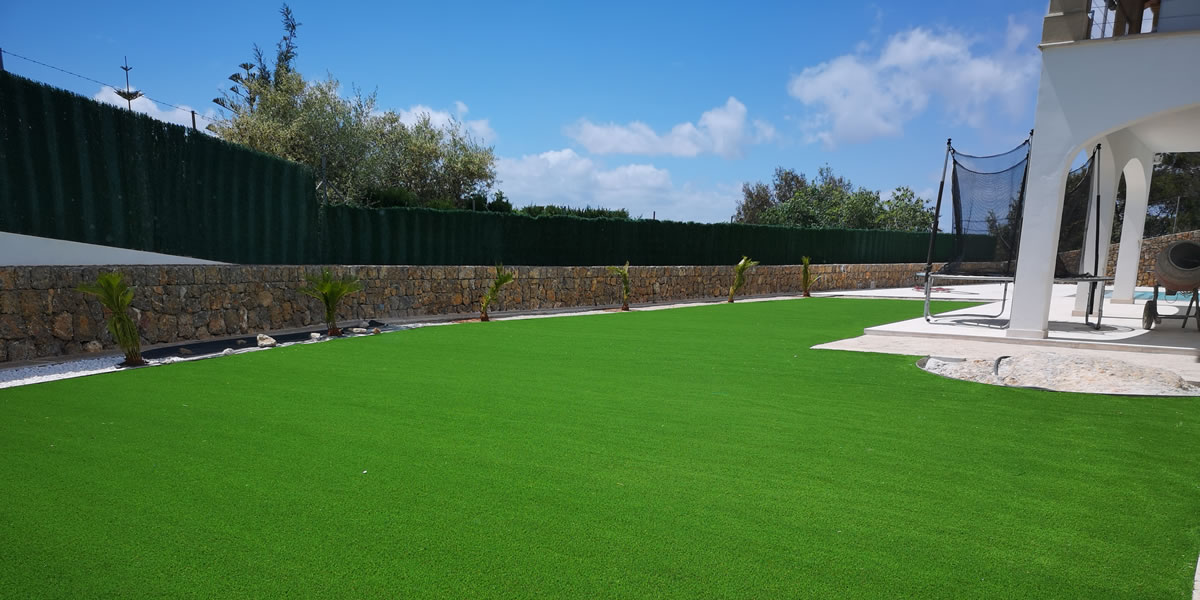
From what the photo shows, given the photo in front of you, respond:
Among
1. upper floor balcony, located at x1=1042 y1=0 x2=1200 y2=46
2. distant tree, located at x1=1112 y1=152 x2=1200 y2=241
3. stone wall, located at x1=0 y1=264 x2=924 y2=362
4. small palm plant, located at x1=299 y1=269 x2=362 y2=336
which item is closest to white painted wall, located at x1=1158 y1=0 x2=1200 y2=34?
upper floor balcony, located at x1=1042 y1=0 x2=1200 y2=46

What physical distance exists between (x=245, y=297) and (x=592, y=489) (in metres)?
8.49

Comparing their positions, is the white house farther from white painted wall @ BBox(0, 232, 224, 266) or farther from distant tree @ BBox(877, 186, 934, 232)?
distant tree @ BBox(877, 186, 934, 232)

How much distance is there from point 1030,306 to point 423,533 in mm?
8285

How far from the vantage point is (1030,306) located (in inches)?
328

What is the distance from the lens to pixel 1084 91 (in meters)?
7.70

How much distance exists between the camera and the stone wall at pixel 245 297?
742cm

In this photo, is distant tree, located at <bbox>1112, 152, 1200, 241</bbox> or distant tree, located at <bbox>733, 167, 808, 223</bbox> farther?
distant tree, located at <bbox>733, 167, 808, 223</bbox>

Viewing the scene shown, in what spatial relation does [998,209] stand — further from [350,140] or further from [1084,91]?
[350,140]

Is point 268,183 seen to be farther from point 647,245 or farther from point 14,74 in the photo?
point 647,245

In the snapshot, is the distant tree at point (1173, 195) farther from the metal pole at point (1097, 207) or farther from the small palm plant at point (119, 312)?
the small palm plant at point (119, 312)

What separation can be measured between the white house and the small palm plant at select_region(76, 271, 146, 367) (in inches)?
408

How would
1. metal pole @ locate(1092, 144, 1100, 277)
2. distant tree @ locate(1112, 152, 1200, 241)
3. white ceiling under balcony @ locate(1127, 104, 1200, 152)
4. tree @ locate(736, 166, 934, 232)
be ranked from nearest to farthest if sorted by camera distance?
white ceiling under balcony @ locate(1127, 104, 1200, 152)
metal pole @ locate(1092, 144, 1100, 277)
distant tree @ locate(1112, 152, 1200, 241)
tree @ locate(736, 166, 934, 232)

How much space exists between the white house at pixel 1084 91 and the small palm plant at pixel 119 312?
10360 mm

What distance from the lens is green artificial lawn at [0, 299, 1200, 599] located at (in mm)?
2445
